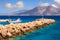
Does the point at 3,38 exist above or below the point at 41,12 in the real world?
below

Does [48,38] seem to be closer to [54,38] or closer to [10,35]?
[54,38]

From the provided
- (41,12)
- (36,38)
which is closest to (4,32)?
(36,38)

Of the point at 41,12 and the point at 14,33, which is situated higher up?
the point at 41,12

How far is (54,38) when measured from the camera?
7301 millimetres

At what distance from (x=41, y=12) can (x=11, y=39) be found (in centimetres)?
814

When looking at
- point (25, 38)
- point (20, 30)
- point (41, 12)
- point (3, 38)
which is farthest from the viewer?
point (41, 12)

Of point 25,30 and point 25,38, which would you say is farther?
point 25,30

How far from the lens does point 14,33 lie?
709cm

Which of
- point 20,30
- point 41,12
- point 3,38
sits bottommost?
point 3,38

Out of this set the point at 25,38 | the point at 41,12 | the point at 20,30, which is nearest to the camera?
the point at 25,38

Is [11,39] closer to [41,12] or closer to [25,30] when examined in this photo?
[25,30]

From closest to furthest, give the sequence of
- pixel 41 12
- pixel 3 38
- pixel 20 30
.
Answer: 1. pixel 3 38
2. pixel 20 30
3. pixel 41 12

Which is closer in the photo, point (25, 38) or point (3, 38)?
point (3, 38)

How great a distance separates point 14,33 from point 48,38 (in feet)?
4.08
